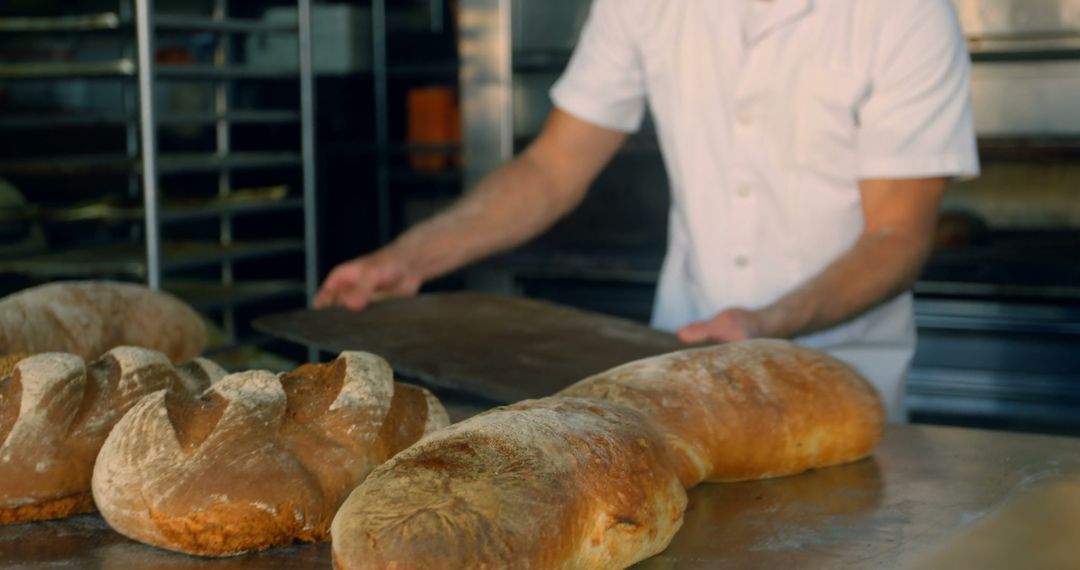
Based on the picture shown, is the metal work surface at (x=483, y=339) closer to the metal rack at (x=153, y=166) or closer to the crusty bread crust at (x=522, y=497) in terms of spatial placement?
the crusty bread crust at (x=522, y=497)

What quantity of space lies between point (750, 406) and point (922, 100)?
0.90 meters

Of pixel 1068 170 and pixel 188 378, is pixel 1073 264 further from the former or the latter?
pixel 188 378

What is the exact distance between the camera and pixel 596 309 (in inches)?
136

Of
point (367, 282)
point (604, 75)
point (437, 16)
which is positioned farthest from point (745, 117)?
point (437, 16)

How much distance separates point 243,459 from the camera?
1.10 meters

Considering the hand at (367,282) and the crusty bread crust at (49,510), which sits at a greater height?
the hand at (367,282)

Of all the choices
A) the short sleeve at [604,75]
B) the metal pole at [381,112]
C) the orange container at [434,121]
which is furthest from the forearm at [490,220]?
the metal pole at [381,112]

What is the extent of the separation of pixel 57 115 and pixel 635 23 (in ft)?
4.41

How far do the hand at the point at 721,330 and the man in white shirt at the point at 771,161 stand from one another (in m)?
0.14

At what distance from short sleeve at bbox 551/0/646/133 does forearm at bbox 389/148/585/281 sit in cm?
14

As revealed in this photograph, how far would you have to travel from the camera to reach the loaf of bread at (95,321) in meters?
1.57

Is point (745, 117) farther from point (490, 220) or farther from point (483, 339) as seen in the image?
point (483, 339)

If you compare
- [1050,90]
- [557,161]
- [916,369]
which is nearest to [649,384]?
[557,161]

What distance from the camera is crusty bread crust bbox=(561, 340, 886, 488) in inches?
50.1
